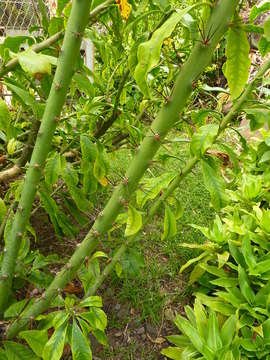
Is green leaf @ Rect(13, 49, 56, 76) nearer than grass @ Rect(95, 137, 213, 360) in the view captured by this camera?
Yes

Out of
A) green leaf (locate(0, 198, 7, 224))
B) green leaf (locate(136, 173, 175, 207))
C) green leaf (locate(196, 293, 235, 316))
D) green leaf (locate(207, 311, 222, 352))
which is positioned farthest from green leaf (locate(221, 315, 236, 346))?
green leaf (locate(0, 198, 7, 224))

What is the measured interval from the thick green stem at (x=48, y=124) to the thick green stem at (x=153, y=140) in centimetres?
14

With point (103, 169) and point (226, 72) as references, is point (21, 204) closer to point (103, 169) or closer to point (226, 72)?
point (103, 169)

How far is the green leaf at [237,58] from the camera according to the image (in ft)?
2.28

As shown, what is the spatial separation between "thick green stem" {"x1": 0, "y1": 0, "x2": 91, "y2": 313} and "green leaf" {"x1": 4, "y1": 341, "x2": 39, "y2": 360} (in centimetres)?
13

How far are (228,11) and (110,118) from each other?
97 cm

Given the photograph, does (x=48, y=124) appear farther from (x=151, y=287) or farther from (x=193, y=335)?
(x=151, y=287)

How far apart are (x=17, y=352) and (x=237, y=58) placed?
1021 mm

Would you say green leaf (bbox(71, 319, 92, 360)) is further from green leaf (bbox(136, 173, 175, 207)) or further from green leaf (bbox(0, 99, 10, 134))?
green leaf (bbox(0, 99, 10, 134))

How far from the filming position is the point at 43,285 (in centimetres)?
125

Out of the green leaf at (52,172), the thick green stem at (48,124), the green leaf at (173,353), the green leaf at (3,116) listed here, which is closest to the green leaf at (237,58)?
the thick green stem at (48,124)

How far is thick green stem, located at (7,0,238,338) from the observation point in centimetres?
64

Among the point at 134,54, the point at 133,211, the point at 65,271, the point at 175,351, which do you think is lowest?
the point at 175,351

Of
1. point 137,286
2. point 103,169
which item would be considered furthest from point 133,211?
point 137,286
